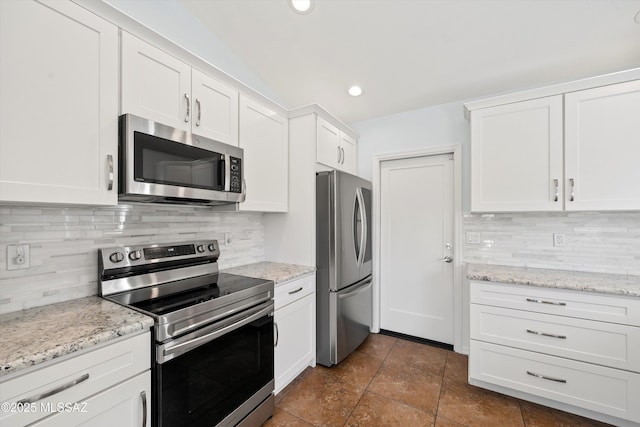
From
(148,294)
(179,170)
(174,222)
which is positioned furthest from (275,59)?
(148,294)

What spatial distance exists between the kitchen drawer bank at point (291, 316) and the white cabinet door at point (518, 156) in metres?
1.59

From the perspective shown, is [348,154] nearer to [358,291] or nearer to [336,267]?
[336,267]

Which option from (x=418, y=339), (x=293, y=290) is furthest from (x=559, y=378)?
(x=293, y=290)

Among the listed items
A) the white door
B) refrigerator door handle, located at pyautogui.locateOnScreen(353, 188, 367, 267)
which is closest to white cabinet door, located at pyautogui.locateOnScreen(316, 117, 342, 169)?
refrigerator door handle, located at pyautogui.locateOnScreen(353, 188, 367, 267)

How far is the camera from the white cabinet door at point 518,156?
2078mm

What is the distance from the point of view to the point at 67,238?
1.47 meters

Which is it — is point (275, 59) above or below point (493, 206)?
above

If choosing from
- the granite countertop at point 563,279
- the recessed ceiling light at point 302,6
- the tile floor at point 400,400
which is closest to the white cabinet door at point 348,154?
the recessed ceiling light at point 302,6

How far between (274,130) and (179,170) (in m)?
1.01

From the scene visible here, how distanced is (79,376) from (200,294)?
2.03ft

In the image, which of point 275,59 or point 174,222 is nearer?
point 174,222

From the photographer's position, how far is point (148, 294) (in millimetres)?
1562

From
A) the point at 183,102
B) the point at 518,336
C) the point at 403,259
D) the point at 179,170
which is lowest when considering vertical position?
the point at 518,336

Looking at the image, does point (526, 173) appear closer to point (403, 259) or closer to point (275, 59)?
point (403, 259)
